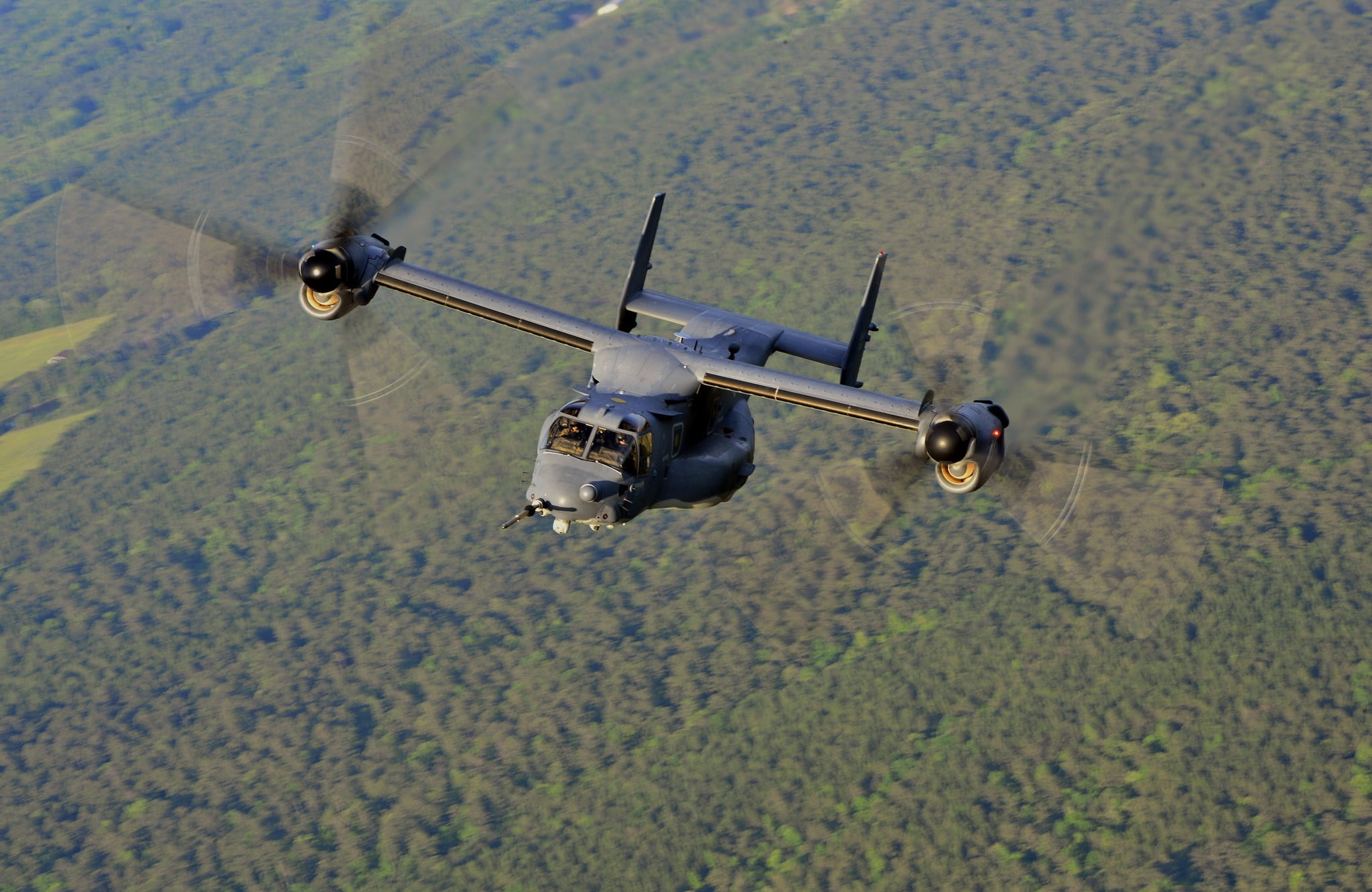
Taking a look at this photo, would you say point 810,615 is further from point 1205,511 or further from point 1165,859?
point 1165,859

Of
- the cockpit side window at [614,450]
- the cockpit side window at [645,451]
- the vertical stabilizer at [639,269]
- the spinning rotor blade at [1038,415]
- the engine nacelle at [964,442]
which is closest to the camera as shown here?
the engine nacelle at [964,442]

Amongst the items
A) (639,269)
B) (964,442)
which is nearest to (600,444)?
(964,442)

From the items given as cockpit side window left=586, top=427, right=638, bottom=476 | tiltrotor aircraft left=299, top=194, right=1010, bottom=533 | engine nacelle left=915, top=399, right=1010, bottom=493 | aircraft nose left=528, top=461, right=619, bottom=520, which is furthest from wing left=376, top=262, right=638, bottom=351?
engine nacelle left=915, top=399, right=1010, bottom=493

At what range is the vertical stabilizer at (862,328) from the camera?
4756 centimetres

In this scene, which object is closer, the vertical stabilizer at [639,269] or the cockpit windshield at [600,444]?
the cockpit windshield at [600,444]

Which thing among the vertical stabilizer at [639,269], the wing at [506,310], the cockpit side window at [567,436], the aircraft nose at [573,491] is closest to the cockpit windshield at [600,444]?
the cockpit side window at [567,436]

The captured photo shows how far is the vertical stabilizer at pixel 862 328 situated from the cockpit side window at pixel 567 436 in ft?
33.2

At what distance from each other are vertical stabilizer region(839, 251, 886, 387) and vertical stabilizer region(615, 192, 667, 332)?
749cm

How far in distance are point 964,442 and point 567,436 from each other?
11.5 meters

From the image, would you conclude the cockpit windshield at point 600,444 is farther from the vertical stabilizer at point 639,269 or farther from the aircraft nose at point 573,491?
the vertical stabilizer at point 639,269

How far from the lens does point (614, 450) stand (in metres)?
41.3

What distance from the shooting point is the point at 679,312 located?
51.7 metres

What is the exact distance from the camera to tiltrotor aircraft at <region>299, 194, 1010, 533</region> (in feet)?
132

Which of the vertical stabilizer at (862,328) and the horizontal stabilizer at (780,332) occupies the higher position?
the vertical stabilizer at (862,328)
